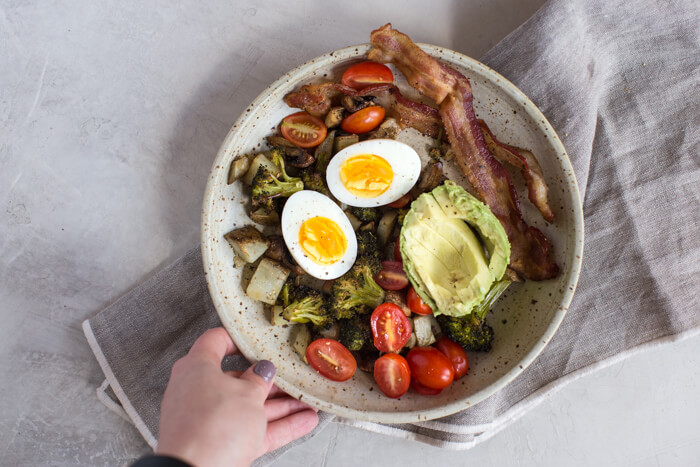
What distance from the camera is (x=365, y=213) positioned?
2742 millimetres

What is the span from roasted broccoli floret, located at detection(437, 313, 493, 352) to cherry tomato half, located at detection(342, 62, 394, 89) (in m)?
1.40

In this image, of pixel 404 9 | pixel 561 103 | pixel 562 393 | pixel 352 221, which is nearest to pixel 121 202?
pixel 352 221

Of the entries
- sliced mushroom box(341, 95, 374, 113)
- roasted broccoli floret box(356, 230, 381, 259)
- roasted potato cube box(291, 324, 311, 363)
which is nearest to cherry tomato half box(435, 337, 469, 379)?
roasted broccoli floret box(356, 230, 381, 259)

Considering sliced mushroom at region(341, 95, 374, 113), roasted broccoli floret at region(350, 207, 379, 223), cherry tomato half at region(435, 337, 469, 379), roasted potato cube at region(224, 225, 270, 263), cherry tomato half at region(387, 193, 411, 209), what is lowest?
cherry tomato half at region(435, 337, 469, 379)

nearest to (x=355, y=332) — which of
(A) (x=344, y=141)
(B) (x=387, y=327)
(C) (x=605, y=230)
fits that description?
(B) (x=387, y=327)

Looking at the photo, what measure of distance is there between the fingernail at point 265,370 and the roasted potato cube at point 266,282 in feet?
1.25

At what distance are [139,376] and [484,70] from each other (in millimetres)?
2660

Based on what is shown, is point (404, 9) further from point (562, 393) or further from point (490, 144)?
point (562, 393)

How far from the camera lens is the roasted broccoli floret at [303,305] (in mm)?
2623

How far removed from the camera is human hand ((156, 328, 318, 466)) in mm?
1834

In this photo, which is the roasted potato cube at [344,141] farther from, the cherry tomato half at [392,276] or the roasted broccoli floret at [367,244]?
the cherry tomato half at [392,276]

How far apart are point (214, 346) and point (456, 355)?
132 cm

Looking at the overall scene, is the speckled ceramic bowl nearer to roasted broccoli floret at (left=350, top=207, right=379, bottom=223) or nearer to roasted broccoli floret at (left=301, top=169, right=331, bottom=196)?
roasted broccoli floret at (left=301, top=169, right=331, bottom=196)

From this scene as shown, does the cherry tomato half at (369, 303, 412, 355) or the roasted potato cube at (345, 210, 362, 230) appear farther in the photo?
the roasted potato cube at (345, 210, 362, 230)
